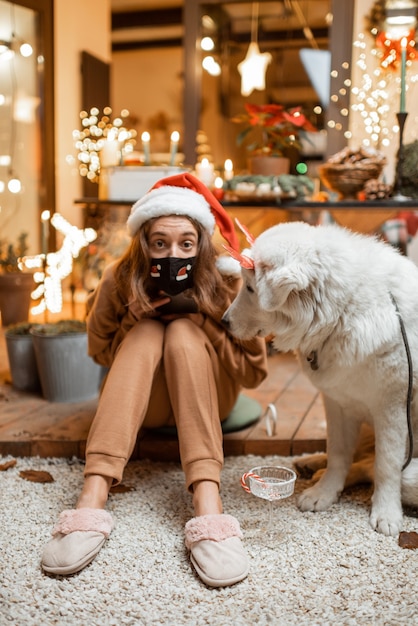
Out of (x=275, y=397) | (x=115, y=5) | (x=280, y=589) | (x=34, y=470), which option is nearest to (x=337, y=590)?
(x=280, y=589)

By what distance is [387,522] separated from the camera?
60.7 inches

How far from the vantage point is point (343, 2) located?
397 cm

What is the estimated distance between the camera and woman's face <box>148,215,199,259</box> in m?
1.72

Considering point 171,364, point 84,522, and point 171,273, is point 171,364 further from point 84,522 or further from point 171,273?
point 84,522

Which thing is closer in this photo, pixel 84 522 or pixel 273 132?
pixel 84 522

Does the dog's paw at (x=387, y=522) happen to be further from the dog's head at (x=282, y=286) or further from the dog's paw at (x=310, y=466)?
the dog's head at (x=282, y=286)

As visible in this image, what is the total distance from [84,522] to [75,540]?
52 millimetres

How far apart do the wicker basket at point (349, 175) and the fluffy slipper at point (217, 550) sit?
1.94m

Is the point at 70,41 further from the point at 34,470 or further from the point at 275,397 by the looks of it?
the point at 34,470

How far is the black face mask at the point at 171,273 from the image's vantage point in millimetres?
1704

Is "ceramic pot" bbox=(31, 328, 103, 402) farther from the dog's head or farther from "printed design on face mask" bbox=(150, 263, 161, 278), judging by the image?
the dog's head

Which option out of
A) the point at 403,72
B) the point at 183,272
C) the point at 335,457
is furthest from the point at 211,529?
the point at 403,72

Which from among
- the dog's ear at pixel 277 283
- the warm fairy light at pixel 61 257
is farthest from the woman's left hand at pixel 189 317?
the warm fairy light at pixel 61 257

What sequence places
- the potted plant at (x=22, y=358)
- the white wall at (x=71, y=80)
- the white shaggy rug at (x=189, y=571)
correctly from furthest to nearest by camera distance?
the white wall at (x=71, y=80), the potted plant at (x=22, y=358), the white shaggy rug at (x=189, y=571)
